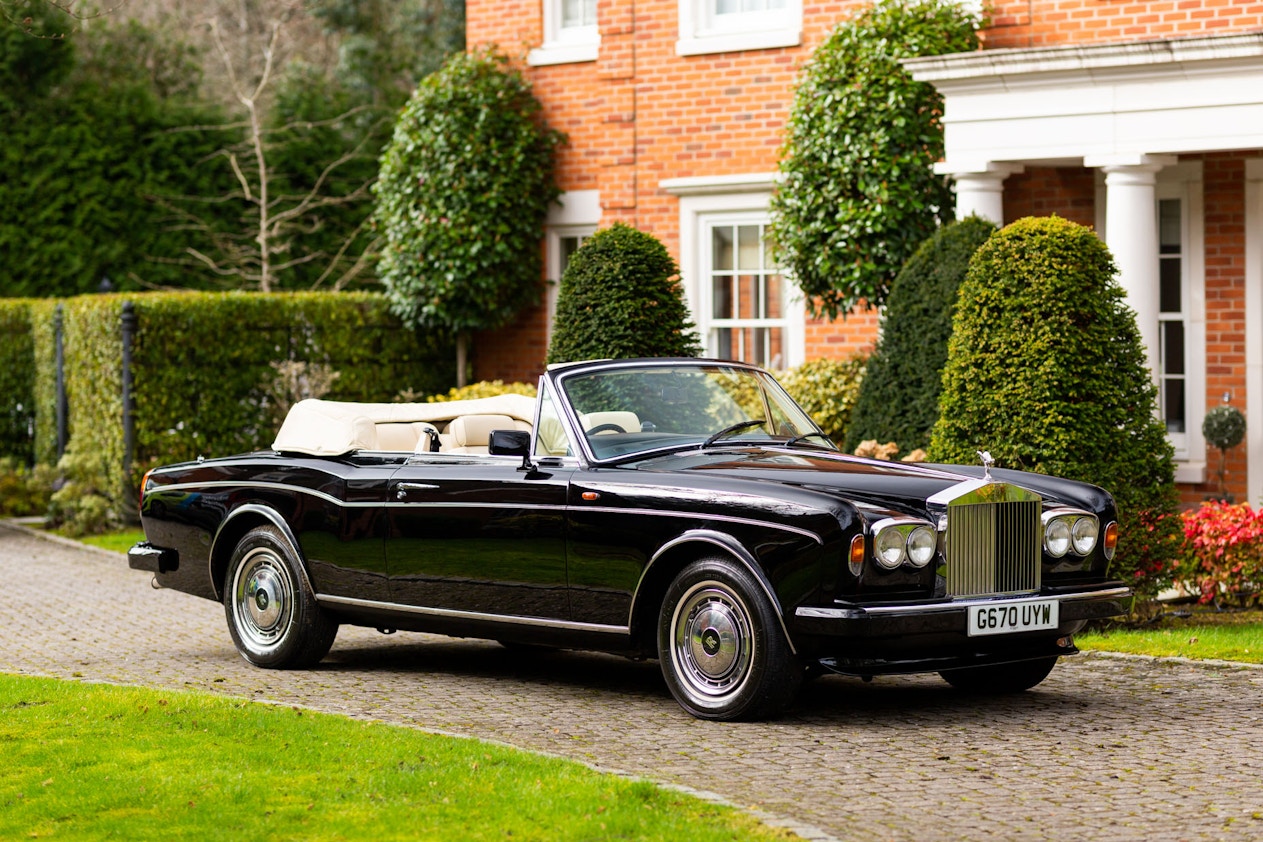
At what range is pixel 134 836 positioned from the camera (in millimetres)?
5672

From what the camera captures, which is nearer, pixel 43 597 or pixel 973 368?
pixel 973 368

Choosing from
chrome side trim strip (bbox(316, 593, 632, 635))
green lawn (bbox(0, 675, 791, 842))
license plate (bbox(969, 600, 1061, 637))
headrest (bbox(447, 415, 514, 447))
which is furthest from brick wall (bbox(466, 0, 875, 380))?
green lawn (bbox(0, 675, 791, 842))

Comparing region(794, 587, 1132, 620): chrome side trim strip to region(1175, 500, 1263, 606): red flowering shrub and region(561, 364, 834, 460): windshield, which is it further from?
region(1175, 500, 1263, 606): red flowering shrub

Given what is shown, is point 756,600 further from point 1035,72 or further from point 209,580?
point 1035,72

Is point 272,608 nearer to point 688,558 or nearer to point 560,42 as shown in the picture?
point 688,558

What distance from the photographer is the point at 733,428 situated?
336 inches

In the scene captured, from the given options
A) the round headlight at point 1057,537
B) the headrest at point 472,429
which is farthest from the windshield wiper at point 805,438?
the headrest at point 472,429

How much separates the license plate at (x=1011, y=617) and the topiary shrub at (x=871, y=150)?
314 inches

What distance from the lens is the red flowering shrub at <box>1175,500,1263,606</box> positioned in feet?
36.2

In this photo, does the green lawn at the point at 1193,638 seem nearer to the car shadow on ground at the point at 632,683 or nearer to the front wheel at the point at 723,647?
the car shadow on ground at the point at 632,683

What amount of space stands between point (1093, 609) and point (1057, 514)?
17.3 inches

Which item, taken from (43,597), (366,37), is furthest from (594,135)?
(366,37)

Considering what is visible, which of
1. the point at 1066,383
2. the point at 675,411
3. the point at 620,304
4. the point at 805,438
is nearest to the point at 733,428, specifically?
the point at 675,411

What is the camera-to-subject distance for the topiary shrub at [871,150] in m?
15.3
